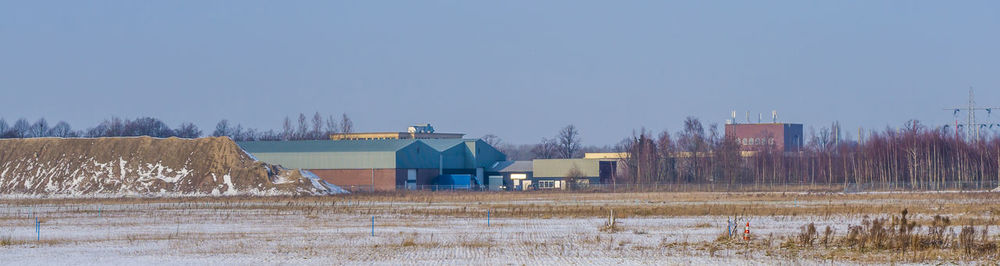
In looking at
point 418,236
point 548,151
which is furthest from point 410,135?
point 418,236

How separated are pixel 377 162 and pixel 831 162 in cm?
4864

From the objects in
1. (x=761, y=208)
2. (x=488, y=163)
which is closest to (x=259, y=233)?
(x=761, y=208)

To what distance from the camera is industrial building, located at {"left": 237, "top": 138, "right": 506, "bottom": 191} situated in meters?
101

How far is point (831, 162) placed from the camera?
120625 mm

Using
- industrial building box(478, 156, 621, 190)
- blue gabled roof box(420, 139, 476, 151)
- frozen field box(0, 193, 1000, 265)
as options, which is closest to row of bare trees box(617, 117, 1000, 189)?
industrial building box(478, 156, 621, 190)

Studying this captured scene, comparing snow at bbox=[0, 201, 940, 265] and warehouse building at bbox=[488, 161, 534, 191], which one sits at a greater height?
warehouse building at bbox=[488, 161, 534, 191]

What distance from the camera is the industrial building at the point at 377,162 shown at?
332ft

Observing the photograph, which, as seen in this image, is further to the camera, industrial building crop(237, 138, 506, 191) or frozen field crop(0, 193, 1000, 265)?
industrial building crop(237, 138, 506, 191)

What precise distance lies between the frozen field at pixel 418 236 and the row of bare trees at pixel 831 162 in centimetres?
5830

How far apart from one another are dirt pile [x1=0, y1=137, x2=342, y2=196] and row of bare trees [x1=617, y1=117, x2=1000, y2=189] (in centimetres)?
3859

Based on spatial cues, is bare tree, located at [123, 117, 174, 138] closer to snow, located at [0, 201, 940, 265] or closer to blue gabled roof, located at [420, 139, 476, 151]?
blue gabled roof, located at [420, 139, 476, 151]

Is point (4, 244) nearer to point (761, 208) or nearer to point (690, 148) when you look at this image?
point (761, 208)

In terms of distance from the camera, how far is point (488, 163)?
11688 cm

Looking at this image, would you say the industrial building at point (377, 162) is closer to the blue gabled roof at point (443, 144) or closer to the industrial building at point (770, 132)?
the blue gabled roof at point (443, 144)
